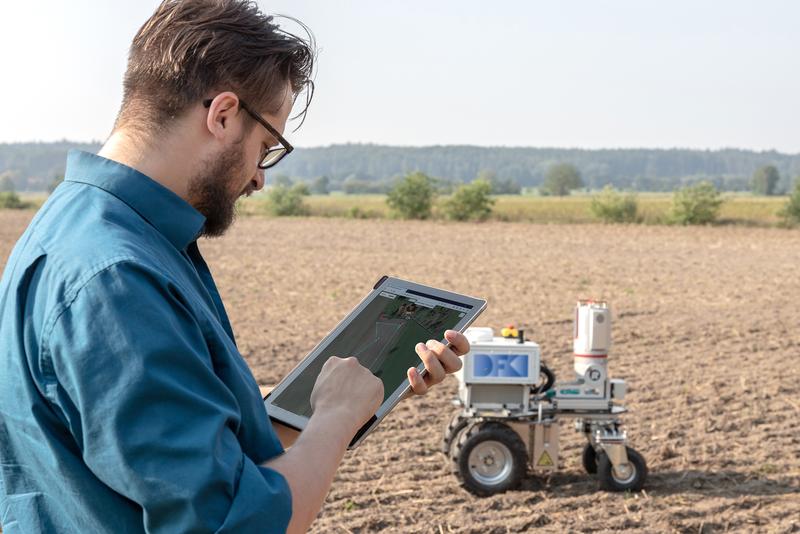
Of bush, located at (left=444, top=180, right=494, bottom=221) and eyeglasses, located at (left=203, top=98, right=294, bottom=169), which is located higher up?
eyeglasses, located at (left=203, top=98, right=294, bottom=169)

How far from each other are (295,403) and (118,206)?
31.5 inches

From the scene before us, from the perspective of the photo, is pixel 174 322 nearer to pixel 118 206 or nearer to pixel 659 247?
pixel 118 206

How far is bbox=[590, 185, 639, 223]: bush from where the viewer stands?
1868 inches

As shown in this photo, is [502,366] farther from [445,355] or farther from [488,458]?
[445,355]

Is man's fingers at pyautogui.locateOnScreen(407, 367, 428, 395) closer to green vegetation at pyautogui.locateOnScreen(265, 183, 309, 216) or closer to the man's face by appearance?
A: the man's face

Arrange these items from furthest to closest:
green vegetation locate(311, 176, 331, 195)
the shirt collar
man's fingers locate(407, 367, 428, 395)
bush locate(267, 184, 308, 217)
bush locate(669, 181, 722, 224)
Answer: green vegetation locate(311, 176, 331, 195), bush locate(267, 184, 308, 217), bush locate(669, 181, 722, 224), man's fingers locate(407, 367, 428, 395), the shirt collar

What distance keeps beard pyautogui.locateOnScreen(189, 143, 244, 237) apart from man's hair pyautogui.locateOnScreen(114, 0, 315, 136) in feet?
0.32

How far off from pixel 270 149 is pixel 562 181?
464 ft

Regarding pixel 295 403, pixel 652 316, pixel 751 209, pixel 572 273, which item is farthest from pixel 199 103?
pixel 751 209

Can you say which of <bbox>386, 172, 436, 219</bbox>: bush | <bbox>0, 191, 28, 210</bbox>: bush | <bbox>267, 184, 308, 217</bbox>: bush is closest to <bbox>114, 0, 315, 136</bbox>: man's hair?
<bbox>386, 172, 436, 219</bbox>: bush

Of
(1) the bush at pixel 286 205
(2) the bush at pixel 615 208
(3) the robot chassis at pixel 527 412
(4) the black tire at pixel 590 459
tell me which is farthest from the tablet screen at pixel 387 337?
(1) the bush at pixel 286 205

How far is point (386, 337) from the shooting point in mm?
2324

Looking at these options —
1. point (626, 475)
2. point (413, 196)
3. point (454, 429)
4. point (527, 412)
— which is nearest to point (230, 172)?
point (527, 412)

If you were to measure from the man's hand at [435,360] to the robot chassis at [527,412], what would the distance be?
3.79m
